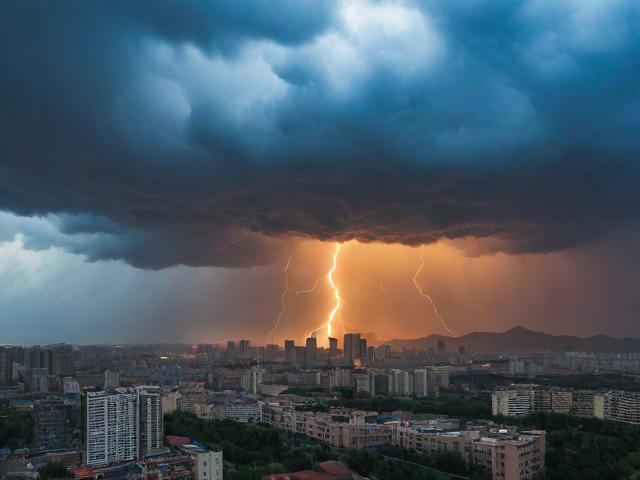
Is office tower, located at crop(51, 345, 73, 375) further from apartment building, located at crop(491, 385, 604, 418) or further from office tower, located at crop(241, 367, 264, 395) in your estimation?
apartment building, located at crop(491, 385, 604, 418)

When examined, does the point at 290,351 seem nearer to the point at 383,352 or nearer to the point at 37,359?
the point at 383,352

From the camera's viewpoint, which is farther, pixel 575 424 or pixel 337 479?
pixel 575 424

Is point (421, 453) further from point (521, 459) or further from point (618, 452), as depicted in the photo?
point (618, 452)

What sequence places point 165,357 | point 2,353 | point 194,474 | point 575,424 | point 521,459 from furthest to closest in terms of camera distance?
point 165,357 → point 2,353 → point 575,424 → point 521,459 → point 194,474

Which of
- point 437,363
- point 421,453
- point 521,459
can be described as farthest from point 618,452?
point 437,363

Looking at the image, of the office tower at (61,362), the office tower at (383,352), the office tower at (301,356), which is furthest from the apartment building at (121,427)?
the office tower at (383,352)

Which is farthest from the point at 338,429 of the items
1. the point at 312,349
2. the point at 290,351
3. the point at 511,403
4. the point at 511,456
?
the point at 290,351
